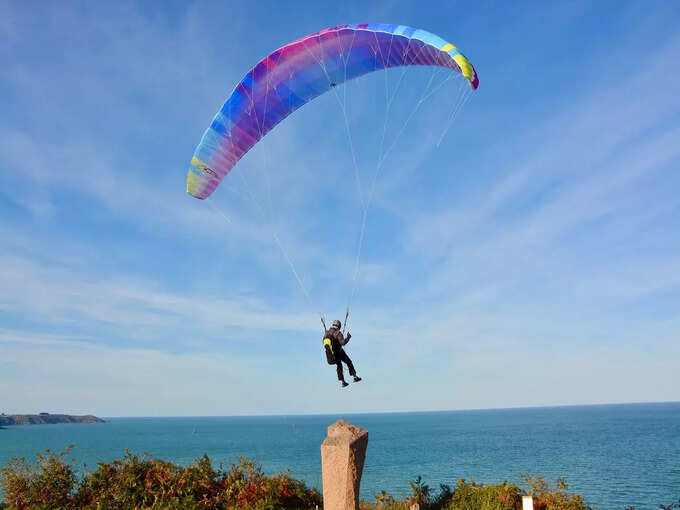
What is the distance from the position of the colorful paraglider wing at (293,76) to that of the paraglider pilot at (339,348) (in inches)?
215

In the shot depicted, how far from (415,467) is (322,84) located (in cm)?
4287

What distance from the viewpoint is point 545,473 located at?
135ft

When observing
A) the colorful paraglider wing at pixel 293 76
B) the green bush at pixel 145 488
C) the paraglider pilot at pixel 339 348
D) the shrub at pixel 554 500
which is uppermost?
the colorful paraglider wing at pixel 293 76

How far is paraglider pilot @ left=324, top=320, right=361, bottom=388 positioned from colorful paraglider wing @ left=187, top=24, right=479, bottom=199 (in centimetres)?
547

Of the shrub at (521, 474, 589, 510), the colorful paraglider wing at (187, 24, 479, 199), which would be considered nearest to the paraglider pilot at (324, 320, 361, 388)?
the shrub at (521, 474, 589, 510)

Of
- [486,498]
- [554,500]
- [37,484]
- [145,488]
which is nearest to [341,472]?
[486,498]

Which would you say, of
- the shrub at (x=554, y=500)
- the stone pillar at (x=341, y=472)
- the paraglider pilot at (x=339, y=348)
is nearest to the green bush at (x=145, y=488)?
the stone pillar at (x=341, y=472)

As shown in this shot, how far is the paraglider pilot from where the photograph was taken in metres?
10.1

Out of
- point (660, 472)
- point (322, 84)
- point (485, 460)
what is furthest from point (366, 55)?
point (485, 460)

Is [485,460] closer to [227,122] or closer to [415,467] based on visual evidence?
[415,467]

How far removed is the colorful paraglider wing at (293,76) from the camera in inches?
429

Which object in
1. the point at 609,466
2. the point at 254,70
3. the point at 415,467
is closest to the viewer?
the point at 254,70

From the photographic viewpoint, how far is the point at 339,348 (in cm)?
1024

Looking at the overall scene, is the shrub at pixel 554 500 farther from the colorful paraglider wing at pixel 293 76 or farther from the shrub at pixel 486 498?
the colorful paraglider wing at pixel 293 76
